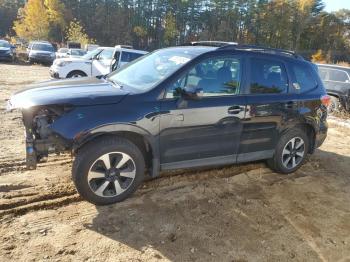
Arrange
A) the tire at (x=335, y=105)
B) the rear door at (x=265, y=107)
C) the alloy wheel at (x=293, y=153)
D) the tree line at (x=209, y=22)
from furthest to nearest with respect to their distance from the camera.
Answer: the tree line at (x=209, y=22) < the tire at (x=335, y=105) < the alloy wheel at (x=293, y=153) < the rear door at (x=265, y=107)

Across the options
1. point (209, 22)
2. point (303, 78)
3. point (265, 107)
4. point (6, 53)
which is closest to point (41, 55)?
point (6, 53)

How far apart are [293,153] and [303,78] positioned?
118 centimetres

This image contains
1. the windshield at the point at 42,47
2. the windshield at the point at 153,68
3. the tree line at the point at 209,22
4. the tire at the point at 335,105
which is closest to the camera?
the windshield at the point at 153,68

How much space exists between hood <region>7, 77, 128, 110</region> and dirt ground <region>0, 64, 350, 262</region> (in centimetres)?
117

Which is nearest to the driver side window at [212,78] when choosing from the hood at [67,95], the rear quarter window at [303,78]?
the hood at [67,95]

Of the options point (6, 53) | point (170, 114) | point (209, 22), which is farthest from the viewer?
point (209, 22)

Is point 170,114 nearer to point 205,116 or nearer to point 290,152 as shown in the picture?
point 205,116

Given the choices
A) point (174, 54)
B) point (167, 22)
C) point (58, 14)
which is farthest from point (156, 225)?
point (167, 22)

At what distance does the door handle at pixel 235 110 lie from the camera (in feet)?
14.8

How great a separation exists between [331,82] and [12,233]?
11.3 metres

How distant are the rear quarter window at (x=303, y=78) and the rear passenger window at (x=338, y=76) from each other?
6989mm

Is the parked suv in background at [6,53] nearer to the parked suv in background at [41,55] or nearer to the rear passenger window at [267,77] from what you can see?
the parked suv in background at [41,55]

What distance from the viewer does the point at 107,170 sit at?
3.96 meters

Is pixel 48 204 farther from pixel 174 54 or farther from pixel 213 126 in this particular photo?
pixel 174 54
